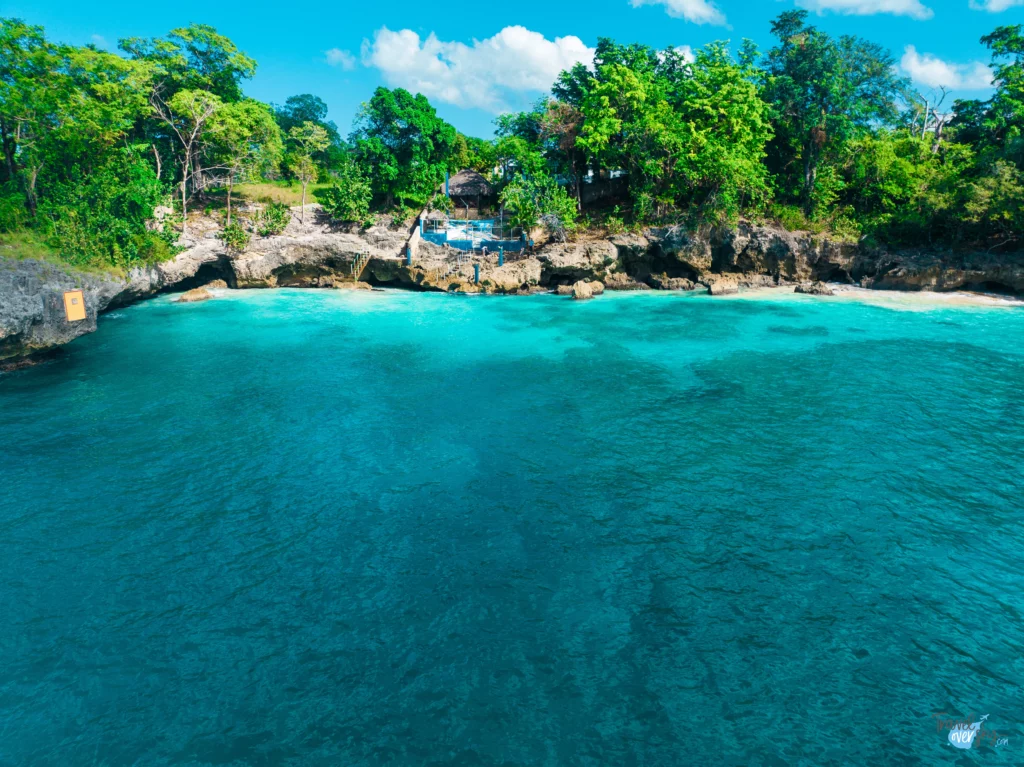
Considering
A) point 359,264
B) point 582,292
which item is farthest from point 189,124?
point 582,292

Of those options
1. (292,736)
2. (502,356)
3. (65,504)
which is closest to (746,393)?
(502,356)

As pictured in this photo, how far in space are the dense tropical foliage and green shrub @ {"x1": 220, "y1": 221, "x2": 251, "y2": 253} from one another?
14cm

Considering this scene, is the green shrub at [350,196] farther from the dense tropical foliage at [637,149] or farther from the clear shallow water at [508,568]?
the clear shallow water at [508,568]

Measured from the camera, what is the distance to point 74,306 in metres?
22.5

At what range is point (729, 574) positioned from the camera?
34.0ft

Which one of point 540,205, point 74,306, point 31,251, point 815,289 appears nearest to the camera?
point 74,306

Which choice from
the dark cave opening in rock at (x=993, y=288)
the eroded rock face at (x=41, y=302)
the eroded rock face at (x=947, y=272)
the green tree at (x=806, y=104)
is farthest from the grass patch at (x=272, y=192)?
the dark cave opening in rock at (x=993, y=288)

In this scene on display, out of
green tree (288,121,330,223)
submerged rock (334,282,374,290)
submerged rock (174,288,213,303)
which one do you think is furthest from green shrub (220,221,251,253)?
submerged rock (334,282,374,290)

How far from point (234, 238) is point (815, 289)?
40.1 metres

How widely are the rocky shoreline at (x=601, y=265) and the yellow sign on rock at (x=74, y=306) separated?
15.2 metres

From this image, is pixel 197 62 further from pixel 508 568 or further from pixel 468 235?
pixel 508 568

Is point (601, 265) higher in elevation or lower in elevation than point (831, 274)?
higher

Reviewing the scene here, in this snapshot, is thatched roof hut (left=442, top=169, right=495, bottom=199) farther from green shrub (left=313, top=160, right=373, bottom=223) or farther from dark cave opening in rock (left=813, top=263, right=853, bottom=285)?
dark cave opening in rock (left=813, top=263, right=853, bottom=285)

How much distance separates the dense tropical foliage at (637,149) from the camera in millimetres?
36531
